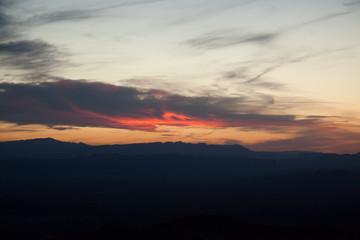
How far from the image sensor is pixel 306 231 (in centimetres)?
5784

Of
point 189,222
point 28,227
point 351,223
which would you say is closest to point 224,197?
point 351,223

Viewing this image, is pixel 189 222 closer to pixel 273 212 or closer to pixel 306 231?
pixel 306 231

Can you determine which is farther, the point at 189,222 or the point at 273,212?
the point at 273,212

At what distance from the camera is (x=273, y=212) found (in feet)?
341

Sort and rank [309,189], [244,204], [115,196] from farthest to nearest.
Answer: [309,189] → [115,196] → [244,204]

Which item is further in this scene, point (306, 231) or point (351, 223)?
point (351, 223)

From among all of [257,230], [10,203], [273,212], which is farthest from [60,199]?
[257,230]

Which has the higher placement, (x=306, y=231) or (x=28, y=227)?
(x=306, y=231)

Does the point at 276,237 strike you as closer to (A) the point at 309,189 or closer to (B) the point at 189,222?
(B) the point at 189,222

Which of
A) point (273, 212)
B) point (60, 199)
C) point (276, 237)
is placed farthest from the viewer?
point (60, 199)

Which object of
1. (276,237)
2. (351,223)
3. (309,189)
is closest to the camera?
(276,237)

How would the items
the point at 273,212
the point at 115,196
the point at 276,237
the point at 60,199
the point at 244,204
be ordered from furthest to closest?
the point at 115,196 → the point at 60,199 → the point at 244,204 → the point at 273,212 → the point at 276,237

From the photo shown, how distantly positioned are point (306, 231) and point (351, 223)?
30434 mm

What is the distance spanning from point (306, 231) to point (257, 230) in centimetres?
670
